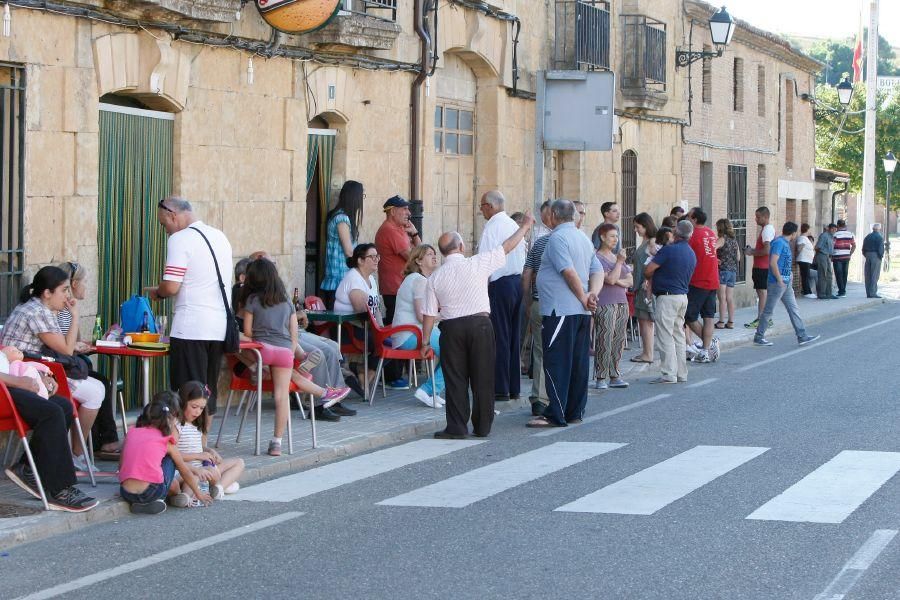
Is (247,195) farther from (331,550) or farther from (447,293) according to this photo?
(331,550)

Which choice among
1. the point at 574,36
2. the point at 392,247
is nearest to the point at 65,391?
the point at 392,247

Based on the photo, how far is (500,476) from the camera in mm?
9375

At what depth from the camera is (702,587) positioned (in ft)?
20.7

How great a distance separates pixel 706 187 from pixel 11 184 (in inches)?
807

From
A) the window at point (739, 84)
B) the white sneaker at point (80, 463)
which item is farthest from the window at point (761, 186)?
the white sneaker at point (80, 463)

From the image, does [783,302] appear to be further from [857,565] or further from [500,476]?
[857,565]

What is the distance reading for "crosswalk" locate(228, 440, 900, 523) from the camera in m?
8.20

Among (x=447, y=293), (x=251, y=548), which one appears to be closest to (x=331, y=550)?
(x=251, y=548)

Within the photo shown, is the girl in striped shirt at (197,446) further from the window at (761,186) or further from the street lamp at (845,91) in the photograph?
the street lamp at (845,91)

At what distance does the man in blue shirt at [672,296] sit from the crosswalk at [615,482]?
4.47 metres

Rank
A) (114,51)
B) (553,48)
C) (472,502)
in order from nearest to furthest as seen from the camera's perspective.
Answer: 1. (472,502)
2. (114,51)
3. (553,48)

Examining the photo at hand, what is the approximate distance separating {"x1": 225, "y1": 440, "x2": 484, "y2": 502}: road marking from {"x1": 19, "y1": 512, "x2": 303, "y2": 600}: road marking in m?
0.73

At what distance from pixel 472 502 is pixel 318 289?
7229 millimetres

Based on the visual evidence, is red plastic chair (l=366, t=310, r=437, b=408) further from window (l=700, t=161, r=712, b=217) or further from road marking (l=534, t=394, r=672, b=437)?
window (l=700, t=161, r=712, b=217)
